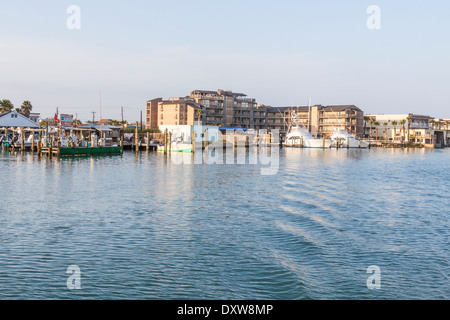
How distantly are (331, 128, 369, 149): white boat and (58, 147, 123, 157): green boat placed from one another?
67513mm

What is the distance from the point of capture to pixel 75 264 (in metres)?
14.5

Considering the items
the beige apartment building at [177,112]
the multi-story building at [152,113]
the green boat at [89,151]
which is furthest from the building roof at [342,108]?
the green boat at [89,151]

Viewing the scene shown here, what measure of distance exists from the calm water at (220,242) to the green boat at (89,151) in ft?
99.5

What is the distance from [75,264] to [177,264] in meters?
3.32

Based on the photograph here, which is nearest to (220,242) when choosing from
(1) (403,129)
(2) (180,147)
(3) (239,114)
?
(2) (180,147)

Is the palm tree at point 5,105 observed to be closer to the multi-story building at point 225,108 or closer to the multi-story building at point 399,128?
the multi-story building at point 225,108

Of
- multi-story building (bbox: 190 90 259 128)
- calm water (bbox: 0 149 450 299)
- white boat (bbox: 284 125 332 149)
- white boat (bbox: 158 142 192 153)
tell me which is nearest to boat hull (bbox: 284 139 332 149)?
white boat (bbox: 284 125 332 149)

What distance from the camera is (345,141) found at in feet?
401

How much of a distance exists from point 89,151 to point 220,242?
174ft

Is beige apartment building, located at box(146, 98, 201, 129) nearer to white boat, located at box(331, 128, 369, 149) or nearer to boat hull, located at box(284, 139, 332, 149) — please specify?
boat hull, located at box(284, 139, 332, 149)

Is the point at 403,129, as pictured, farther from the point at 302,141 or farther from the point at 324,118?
the point at 302,141

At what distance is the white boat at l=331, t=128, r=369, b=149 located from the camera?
4763 inches

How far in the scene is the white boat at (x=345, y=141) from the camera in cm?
12099
